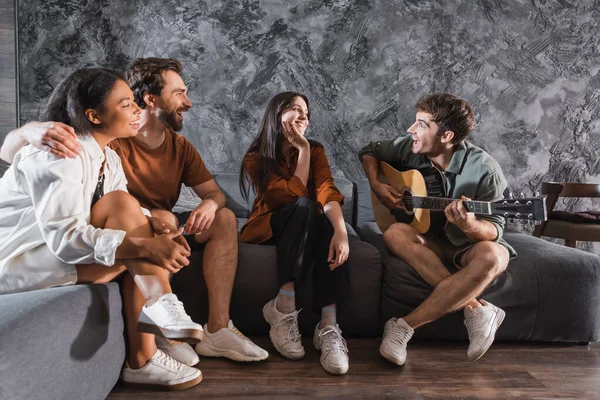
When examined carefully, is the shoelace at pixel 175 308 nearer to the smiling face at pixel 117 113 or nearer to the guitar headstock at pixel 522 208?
the smiling face at pixel 117 113

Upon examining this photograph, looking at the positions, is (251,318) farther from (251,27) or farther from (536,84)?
(536,84)

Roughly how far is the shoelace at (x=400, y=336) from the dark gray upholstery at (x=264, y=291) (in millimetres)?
197

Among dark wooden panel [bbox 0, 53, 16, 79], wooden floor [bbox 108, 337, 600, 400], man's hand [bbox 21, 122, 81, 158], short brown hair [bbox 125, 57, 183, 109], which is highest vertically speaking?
dark wooden panel [bbox 0, 53, 16, 79]

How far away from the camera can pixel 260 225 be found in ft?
6.81

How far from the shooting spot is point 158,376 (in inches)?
59.7

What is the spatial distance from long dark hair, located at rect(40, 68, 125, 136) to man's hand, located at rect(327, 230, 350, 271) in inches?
34.6

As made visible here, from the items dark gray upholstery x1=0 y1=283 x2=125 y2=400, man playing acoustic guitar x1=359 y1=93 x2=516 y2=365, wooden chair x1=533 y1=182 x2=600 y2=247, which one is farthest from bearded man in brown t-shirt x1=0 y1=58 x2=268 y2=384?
wooden chair x1=533 y1=182 x2=600 y2=247

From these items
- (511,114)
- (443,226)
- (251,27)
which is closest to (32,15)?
(251,27)

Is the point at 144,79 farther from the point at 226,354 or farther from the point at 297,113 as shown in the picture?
the point at 226,354

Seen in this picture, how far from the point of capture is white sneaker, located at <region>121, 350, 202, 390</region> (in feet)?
4.97

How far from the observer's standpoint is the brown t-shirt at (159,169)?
6.24 ft

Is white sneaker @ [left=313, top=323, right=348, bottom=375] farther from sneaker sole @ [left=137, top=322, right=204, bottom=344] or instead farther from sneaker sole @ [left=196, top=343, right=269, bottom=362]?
sneaker sole @ [left=137, top=322, right=204, bottom=344]

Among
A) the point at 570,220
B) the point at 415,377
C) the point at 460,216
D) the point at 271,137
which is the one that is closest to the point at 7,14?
the point at 271,137

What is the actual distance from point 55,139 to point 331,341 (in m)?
1.06
